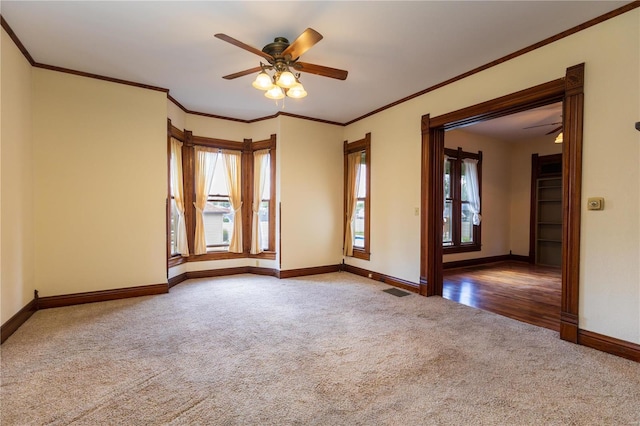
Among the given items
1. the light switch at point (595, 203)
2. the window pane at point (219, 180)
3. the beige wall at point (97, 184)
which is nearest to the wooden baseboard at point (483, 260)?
the light switch at point (595, 203)

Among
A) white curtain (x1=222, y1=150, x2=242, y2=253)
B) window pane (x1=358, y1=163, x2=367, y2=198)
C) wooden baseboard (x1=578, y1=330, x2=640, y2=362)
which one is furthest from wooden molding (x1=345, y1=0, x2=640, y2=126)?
white curtain (x1=222, y1=150, x2=242, y2=253)

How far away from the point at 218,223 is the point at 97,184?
6.73ft

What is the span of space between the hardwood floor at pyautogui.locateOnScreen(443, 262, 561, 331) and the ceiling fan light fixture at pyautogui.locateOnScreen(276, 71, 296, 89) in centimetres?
345

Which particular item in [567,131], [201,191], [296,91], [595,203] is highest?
[296,91]

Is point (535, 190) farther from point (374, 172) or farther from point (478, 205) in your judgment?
point (374, 172)

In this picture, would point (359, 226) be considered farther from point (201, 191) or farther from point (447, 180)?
point (201, 191)

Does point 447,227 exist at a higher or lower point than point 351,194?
lower

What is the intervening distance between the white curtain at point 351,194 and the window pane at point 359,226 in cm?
8

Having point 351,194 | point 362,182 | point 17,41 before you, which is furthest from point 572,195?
point 17,41

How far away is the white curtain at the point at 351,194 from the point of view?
228 inches

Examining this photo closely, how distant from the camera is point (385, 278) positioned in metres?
5.07

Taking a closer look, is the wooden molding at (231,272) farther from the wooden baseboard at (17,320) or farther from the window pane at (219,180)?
the wooden baseboard at (17,320)

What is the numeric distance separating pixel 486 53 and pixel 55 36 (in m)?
4.47

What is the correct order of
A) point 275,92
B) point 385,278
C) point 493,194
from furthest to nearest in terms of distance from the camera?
point 493,194
point 385,278
point 275,92
